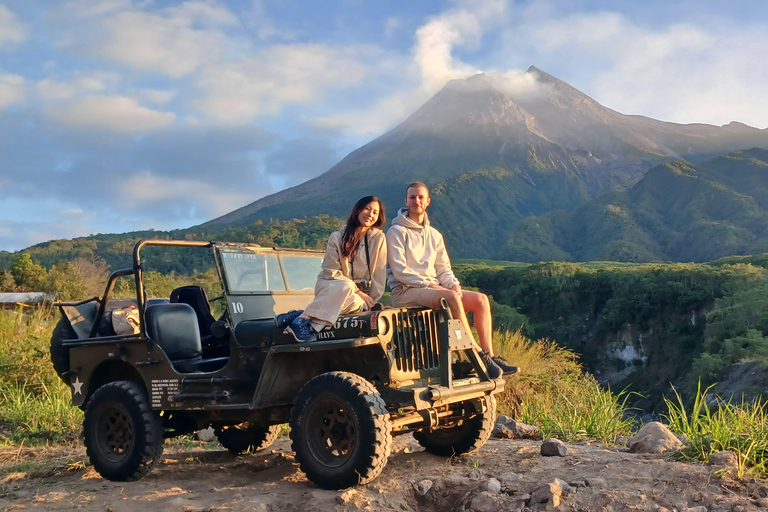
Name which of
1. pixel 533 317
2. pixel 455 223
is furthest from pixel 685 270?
pixel 455 223

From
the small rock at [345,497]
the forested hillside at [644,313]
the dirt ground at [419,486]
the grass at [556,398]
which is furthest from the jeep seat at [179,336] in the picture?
the forested hillside at [644,313]

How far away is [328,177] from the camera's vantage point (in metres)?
182

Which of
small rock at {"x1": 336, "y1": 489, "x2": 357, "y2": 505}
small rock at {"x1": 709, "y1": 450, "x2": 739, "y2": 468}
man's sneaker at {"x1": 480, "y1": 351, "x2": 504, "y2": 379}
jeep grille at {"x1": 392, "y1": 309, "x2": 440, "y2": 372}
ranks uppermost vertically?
jeep grille at {"x1": 392, "y1": 309, "x2": 440, "y2": 372}

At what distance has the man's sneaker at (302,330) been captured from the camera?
546cm

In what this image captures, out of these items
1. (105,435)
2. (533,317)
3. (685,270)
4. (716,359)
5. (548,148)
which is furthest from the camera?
(548,148)

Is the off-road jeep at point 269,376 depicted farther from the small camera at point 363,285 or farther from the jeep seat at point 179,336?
the small camera at point 363,285

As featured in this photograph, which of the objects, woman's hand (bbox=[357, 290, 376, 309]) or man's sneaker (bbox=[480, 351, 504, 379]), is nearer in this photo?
woman's hand (bbox=[357, 290, 376, 309])

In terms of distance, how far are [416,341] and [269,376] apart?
4.01 ft

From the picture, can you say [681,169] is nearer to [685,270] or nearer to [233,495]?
[685,270]

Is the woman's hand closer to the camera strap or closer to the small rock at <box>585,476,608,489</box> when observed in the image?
the camera strap

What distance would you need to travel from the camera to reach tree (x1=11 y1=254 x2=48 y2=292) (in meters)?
30.6

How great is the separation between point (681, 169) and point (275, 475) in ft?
521

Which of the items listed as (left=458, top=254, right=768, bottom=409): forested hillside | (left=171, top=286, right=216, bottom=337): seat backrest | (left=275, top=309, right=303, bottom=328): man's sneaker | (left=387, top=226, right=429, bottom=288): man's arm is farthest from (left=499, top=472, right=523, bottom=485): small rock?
(left=458, top=254, right=768, bottom=409): forested hillside

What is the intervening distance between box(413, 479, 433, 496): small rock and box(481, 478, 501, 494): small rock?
42 cm
